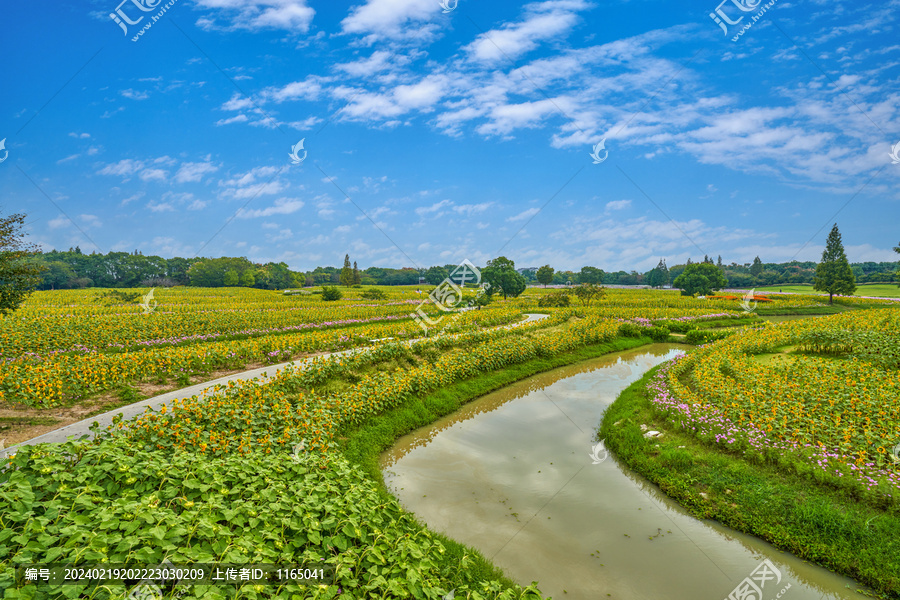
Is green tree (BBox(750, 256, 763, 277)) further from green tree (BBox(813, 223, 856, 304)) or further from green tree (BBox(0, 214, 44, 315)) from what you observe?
green tree (BBox(0, 214, 44, 315))

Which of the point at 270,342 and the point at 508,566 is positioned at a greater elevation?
the point at 270,342

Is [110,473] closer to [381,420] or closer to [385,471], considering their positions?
[385,471]

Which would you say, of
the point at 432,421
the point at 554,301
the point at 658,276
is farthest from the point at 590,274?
the point at 432,421

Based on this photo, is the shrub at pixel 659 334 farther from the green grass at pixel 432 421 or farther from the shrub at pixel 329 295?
the shrub at pixel 329 295

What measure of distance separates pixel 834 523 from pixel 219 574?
790cm

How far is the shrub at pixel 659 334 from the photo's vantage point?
23.1m

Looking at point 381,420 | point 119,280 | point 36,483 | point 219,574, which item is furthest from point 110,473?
point 119,280

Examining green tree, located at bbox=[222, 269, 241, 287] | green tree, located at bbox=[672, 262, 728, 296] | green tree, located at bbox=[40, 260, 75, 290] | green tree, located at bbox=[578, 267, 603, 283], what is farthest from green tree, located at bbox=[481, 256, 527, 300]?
green tree, located at bbox=[40, 260, 75, 290]

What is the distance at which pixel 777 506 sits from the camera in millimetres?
6266

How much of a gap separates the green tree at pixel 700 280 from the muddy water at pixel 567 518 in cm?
5425

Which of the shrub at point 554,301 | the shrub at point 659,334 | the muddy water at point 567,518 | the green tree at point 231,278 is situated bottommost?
the muddy water at point 567,518

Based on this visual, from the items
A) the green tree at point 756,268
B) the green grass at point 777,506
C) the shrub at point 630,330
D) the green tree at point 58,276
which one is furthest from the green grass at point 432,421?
the green tree at point 756,268

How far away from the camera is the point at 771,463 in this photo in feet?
24.2

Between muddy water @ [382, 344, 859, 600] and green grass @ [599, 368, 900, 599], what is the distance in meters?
0.22
